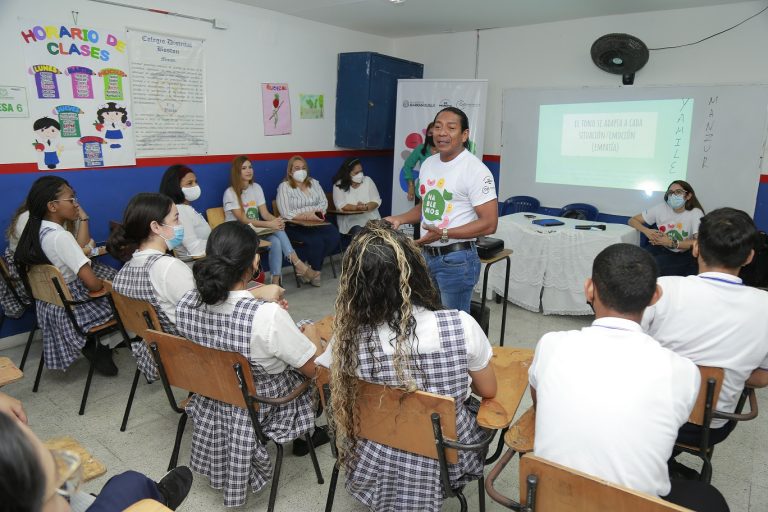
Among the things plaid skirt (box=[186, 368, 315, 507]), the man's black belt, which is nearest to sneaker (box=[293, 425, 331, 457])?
plaid skirt (box=[186, 368, 315, 507])

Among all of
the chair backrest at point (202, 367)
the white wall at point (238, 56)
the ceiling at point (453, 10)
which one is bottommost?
the chair backrest at point (202, 367)

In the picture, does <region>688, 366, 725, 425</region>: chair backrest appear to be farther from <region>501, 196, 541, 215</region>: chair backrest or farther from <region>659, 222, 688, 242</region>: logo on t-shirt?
<region>501, 196, 541, 215</region>: chair backrest

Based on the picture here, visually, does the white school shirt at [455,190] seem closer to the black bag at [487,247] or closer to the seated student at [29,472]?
the black bag at [487,247]

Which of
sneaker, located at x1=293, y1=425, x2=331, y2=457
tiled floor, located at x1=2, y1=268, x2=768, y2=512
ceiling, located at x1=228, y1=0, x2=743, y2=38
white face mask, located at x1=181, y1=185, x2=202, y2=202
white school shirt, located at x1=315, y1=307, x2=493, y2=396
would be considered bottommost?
tiled floor, located at x1=2, y1=268, x2=768, y2=512

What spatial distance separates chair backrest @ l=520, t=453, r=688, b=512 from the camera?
40.7 inches

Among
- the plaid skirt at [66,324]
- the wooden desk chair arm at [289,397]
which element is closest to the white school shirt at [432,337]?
the wooden desk chair arm at [289,397]

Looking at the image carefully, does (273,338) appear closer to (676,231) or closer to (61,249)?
(61,249)

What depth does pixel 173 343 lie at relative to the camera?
188 centimetres

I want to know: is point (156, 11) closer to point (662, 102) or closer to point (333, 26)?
point (333, 26)

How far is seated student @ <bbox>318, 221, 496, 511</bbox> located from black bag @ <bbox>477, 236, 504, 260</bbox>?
1.65m

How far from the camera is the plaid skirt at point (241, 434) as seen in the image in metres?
1.95

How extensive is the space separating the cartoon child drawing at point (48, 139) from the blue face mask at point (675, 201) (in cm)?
466

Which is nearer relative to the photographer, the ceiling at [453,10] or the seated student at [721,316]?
the seated student at [721,316]

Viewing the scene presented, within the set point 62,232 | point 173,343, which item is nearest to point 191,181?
point 62,232
